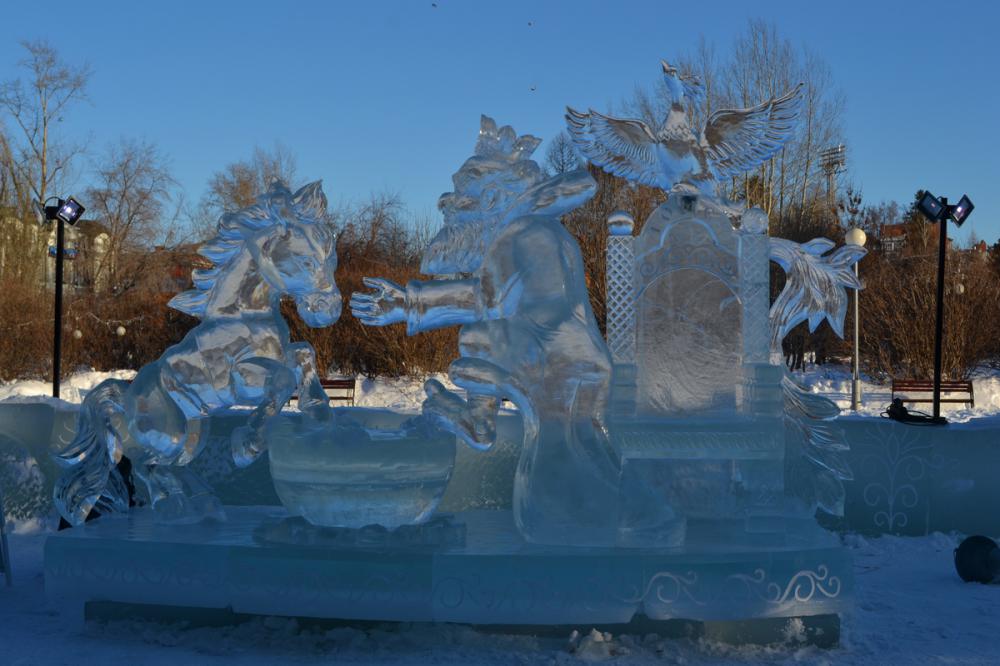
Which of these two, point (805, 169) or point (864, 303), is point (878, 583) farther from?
point (805, 169)

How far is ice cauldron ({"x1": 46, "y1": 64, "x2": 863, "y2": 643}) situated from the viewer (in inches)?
130

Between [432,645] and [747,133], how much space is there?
309cm

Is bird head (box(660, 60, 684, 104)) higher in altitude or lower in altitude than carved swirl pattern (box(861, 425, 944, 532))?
higher

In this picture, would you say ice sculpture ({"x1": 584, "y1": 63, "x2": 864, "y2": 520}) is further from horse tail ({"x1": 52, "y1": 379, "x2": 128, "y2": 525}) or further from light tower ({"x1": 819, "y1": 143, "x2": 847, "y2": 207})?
light tower ({"x1": 819, "y1": 143, "x2": 847, "y2": 207})

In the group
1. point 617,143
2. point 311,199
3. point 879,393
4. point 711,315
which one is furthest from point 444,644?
point 879,393

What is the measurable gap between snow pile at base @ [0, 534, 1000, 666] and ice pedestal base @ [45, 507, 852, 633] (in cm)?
13

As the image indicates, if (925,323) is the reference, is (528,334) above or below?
below

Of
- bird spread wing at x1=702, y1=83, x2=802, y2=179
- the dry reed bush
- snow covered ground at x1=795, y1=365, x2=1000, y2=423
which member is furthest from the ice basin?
the dry reed bush

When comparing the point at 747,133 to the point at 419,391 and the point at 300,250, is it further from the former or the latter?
the point at 419,391

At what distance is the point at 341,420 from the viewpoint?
3826 mm

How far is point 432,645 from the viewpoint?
11.4 feet

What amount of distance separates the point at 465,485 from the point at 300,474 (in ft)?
8.63

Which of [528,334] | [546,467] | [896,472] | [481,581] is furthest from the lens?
[896,472]

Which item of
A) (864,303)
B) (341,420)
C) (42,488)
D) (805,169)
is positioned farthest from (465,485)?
(805,169)
